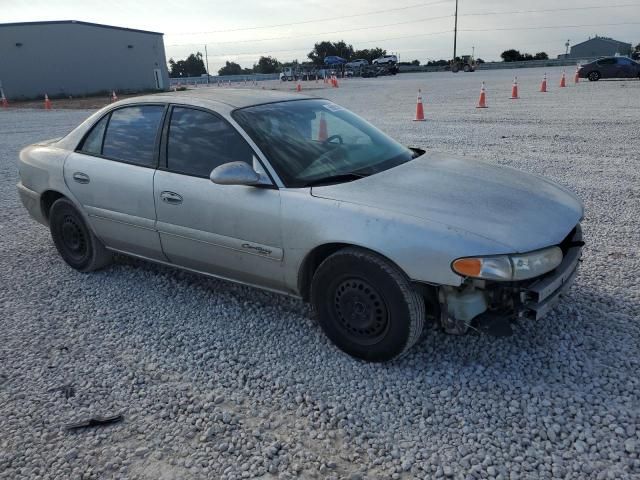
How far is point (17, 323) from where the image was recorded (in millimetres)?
3859

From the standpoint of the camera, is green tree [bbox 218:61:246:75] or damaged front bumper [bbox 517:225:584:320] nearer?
damaged front bumper [bbox 517:225:584:320]

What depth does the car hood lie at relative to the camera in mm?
2801

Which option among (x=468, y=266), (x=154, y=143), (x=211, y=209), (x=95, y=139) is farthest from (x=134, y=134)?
(x=468, y=266)

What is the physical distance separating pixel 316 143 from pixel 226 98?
84 centimetres

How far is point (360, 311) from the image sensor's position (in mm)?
3039

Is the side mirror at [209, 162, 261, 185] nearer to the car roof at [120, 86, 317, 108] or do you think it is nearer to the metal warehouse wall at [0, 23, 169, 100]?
the car roof at [120, 86, 317, 108]

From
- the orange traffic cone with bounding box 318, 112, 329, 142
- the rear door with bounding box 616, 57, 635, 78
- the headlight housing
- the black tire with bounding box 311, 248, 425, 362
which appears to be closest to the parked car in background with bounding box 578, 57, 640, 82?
the rear door with bounding box 616, 57, 635, 78

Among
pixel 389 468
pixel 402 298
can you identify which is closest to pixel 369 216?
pixel 402 298

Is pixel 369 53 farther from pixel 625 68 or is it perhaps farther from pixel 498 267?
pixel 498 267

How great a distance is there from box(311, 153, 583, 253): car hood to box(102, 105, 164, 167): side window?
1558 mm

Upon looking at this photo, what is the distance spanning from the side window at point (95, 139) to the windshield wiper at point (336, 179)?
2097 mm

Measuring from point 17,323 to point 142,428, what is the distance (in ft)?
5.94

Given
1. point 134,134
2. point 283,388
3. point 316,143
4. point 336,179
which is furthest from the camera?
point 134,134

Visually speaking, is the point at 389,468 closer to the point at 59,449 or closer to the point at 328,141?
the point at 59,449
